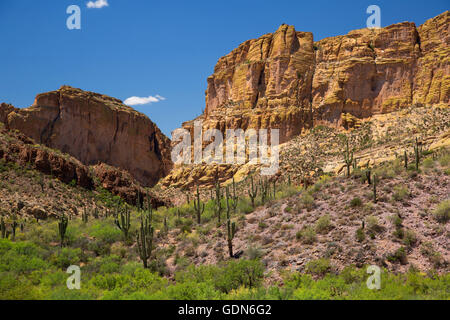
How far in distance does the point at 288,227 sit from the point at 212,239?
15.2ft

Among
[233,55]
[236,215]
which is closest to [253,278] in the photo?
[236,215]

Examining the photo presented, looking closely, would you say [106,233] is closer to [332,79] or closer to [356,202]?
[356,202]

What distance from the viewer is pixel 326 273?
12789 mm

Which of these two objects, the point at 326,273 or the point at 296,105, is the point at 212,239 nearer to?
the point at 326,273

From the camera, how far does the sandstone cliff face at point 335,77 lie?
5191 centimetres

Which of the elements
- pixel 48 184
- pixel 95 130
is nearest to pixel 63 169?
pixel 48 184

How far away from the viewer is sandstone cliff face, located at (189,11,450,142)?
51906mm

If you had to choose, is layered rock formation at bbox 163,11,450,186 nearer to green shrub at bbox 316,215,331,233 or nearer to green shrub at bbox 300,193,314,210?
green shrub at bbox 300,193,314,210

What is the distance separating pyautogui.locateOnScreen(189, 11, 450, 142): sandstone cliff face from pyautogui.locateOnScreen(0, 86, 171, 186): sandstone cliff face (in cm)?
1618

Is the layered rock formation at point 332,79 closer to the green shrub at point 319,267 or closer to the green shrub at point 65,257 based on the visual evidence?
the green shrub at point 65,257
